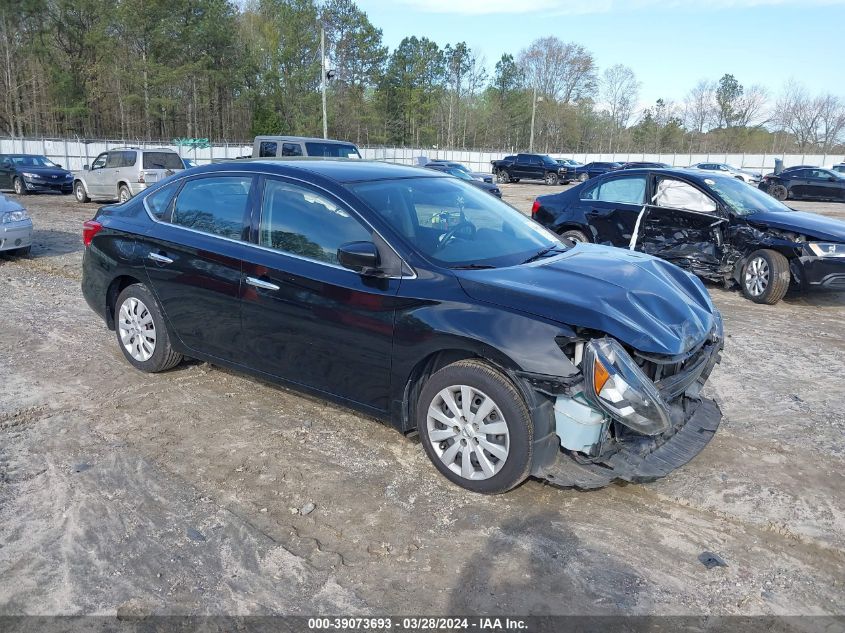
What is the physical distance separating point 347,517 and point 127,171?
58.0 feet

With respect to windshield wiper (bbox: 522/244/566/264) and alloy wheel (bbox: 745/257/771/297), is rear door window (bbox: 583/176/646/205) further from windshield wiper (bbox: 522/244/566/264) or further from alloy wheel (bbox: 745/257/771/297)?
windshield wiper (bbox: 522/244/566/264)

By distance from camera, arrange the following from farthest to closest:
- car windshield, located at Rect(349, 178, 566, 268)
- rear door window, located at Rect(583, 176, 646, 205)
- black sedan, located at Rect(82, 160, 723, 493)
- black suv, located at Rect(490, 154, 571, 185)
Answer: black suv, located at Rect(490, 154, 571, 185), rear door window, located at Rect(583, 176, 646, 205), car windshield, located at Rect(349, 178, 566, 268), black sedan, located at Rect(82, 160, 723, 493)

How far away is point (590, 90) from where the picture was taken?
276ft

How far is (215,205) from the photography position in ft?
15.4

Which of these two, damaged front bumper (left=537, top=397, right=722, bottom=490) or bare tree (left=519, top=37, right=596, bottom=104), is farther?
bare tree (left=519, top=37, right=596, bottom=104)

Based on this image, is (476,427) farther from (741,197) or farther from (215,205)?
(741,197)

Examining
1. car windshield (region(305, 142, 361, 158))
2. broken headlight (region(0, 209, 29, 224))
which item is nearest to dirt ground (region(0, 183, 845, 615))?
broken headlight (region(0, 209, 29, 224))

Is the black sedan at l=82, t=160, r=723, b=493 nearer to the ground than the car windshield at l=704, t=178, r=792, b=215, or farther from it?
nearer to the ground

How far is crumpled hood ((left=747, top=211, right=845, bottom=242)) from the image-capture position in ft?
25.7

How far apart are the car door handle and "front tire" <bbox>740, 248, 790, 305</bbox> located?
21.7ft

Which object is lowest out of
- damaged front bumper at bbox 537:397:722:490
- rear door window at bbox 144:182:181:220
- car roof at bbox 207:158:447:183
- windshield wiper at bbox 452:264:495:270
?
damaged front bumper at bbox 537:397:722:490

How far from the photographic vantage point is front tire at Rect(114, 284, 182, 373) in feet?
16.6

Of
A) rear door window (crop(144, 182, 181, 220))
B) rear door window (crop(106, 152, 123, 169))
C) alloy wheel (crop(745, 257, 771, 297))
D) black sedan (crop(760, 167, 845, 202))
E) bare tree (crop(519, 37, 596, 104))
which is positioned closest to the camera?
rear door window (crop(144, 182, 181, 220))

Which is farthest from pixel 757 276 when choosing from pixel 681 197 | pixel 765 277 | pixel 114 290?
pixel 114 290
